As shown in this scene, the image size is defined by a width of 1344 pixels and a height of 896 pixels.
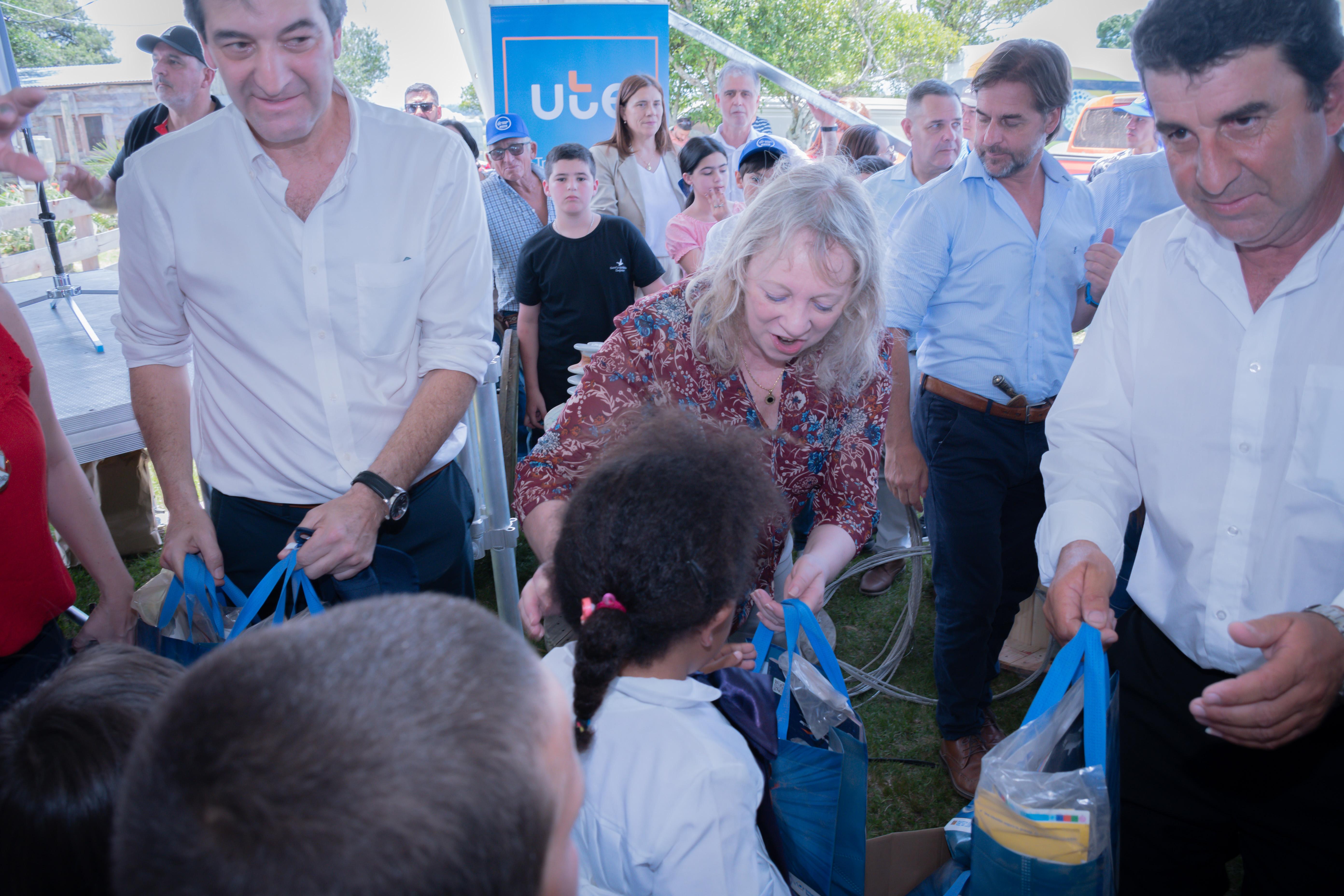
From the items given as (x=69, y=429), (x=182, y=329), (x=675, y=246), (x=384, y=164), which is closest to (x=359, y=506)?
(x=182, y=329)

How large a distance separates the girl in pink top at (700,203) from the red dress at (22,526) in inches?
143

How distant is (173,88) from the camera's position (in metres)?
4.34

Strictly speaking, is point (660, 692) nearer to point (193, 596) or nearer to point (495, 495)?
point (193, 596)

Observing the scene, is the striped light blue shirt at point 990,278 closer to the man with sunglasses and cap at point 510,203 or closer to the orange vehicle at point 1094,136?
the man with sunglasses and cap at point 510,203

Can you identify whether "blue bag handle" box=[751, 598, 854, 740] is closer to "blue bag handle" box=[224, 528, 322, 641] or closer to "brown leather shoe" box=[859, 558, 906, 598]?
"blue bag handle" box=[224, 528, 322, 641]

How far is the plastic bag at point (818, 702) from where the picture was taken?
1462 mm

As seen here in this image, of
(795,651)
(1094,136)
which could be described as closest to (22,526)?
(795,651)

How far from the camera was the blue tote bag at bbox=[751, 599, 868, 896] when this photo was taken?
4.51ft

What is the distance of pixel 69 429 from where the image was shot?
3.60 m

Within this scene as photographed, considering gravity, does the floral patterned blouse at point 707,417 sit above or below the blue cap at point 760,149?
below

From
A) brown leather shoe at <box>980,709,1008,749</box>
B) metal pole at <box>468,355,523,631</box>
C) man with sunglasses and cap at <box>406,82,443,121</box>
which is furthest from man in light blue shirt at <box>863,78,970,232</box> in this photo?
man with sunglasses and cap at <box>406,82,443,121</box>

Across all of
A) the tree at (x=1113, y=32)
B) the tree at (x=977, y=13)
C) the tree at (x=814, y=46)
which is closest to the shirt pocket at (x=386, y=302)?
the tree at (x=814, y=46)

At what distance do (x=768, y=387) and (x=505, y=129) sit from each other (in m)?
4.33

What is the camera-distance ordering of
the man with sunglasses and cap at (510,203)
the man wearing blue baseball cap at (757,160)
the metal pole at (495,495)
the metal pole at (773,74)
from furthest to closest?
the metal pole at (773,74)
the man with sunglasses and cap at (510,203)
the man wearing blue baseball cap at (757,160)
the metal pole at (495,495)
